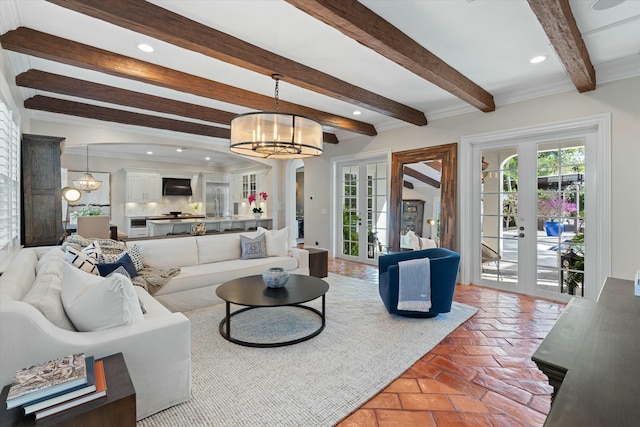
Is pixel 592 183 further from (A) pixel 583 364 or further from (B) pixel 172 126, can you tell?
(B) pixel 172 126

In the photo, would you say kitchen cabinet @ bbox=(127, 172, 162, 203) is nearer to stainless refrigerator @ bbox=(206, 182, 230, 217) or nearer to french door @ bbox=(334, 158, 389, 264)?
stainless refrigerator @ bbox=(206, 182, 230, 217)

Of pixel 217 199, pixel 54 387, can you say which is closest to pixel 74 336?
pixel 54 387

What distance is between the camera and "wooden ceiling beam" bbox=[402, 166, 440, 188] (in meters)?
5.18

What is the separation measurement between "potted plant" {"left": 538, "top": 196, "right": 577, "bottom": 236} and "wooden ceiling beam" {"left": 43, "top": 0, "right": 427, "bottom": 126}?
2709 millimetres

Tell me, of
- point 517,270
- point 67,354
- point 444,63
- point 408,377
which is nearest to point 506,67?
point 444,63

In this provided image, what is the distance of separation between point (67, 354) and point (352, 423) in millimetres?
1499

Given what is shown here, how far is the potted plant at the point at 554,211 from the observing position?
153 inches

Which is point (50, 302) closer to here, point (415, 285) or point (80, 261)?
point (80, 261)

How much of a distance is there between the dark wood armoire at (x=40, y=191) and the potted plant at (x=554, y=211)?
613 cm

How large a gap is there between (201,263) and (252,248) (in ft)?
2.28

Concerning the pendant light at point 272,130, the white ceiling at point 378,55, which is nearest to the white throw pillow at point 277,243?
the pendant light at point 272,130

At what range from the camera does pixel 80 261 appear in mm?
2750

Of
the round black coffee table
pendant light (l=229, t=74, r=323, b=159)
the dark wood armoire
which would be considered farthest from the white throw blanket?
the dark wood armoire

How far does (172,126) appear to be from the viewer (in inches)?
213
